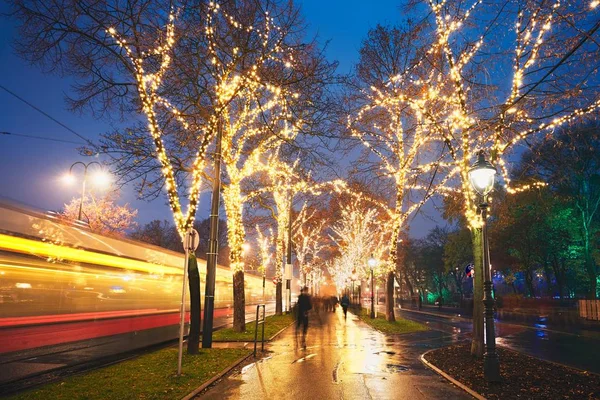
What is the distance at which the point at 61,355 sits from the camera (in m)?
10.0

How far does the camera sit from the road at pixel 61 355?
8.66 meters

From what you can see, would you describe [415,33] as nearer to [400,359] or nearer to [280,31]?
[280,31]

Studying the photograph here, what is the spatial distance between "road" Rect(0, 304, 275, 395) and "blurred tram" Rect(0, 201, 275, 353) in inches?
4.7

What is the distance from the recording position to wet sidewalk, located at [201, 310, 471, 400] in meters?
8.41

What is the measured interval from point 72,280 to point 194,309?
2989mm

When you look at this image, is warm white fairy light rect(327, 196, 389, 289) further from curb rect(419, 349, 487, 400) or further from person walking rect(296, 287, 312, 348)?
curb rect(419, 349, 487, 400)

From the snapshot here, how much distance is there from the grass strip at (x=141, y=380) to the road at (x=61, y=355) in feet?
2.21

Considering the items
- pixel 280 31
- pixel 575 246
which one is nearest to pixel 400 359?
pixel 280 31

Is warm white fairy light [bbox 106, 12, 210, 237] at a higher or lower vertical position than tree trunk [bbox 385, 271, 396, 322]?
higher

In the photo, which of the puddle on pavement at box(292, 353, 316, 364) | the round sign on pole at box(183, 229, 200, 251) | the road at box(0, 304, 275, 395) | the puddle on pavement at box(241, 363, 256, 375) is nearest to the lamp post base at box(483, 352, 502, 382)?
the puddle on pavement at box(292, 353, 316, 364)

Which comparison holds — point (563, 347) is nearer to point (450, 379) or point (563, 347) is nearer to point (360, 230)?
point (450, 379)

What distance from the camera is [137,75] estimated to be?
464 inches

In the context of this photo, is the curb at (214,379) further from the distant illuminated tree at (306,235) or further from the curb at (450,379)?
the distant illuminated tree at (306,235)

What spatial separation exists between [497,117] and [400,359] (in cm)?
676
